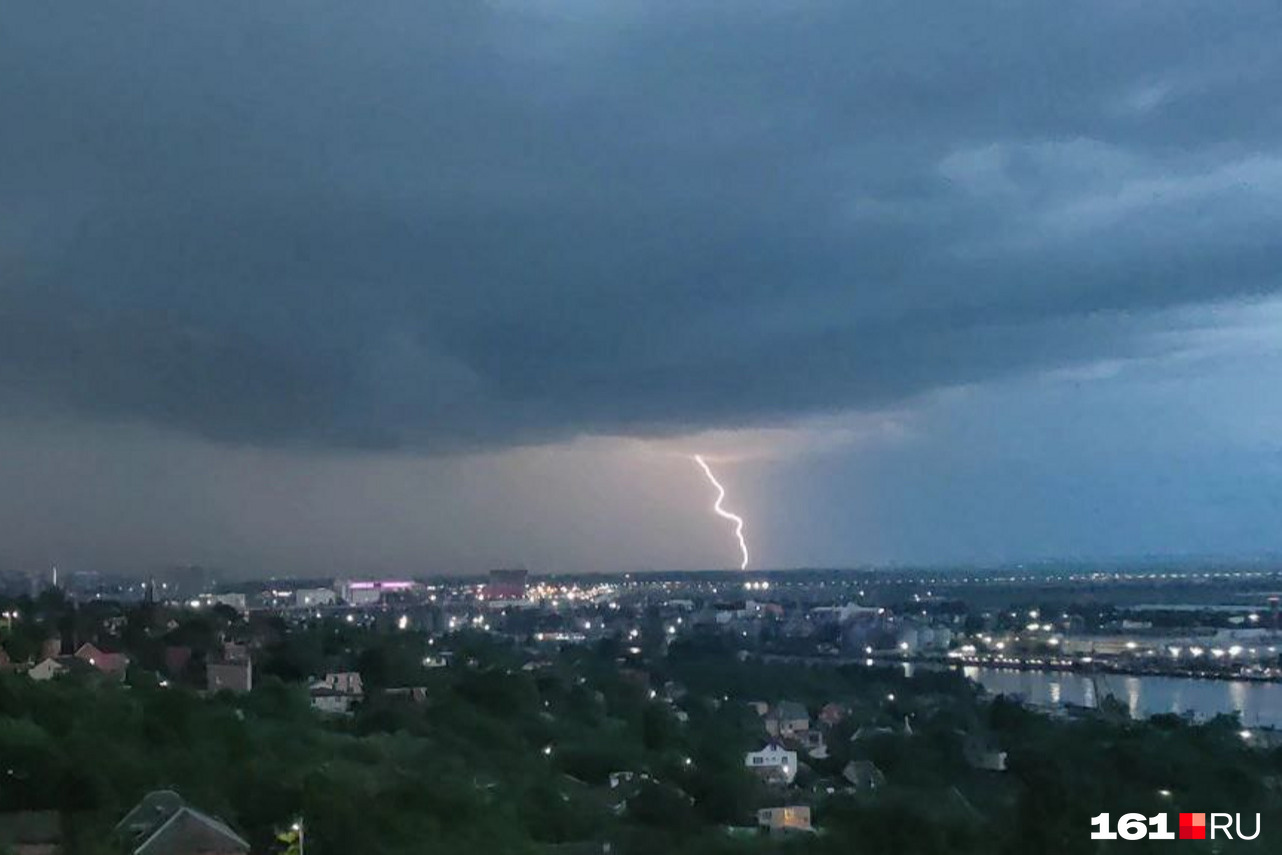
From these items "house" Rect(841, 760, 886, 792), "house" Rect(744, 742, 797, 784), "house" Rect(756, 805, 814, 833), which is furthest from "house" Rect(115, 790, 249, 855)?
"house" Rect(841, 760, 886, 792)

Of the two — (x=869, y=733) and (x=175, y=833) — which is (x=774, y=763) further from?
(x=175, y=833)

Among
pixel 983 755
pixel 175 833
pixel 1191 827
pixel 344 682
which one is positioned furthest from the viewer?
pixel 344 682

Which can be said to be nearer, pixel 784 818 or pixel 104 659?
pixel 784 818

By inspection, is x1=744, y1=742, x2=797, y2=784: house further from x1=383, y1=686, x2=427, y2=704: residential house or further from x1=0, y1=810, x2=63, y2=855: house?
x1=0, y1=810, x2=63, y2=855: house

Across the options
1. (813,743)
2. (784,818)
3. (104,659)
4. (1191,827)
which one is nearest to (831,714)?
(813,743)

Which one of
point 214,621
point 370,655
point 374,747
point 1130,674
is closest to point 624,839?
point 374,747
